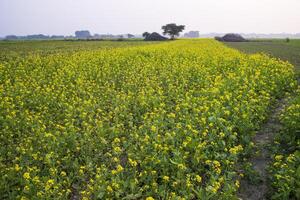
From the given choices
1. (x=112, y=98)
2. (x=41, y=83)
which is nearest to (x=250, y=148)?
(x=112, y=98)

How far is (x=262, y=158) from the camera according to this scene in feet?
22.6

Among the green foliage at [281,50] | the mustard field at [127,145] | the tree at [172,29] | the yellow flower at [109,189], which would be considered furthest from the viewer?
the tree at [172,29]

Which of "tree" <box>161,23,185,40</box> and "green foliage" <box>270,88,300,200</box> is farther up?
"tree" <box>161,23,185,40</box>

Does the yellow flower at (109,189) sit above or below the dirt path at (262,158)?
above

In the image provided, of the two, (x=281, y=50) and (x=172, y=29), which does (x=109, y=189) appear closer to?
(x=281, y=50)

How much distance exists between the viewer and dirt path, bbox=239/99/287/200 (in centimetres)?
571

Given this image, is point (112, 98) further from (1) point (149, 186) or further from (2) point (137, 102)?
(1) point (149, 186)

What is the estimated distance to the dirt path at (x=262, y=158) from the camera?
5.71m

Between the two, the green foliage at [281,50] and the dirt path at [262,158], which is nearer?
the dirt path at [262,158]

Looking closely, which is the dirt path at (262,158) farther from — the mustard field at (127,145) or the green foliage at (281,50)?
the green foliage at (281,50)

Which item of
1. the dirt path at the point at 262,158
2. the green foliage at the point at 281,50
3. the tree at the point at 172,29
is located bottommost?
the dirt path at the point at 262,158

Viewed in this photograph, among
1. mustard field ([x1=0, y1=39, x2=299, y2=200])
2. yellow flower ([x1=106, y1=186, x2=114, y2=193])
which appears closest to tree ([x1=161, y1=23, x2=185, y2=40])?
mustard field ([x1=0, y1=39, x2=299, y2=200])

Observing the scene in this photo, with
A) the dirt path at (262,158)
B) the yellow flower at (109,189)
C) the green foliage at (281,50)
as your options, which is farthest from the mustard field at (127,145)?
the green foliage at (281,50)

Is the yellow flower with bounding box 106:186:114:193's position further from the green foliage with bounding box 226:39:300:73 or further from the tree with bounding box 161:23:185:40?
the tree with bounding box 161:23:185:40
